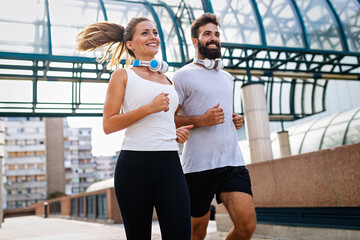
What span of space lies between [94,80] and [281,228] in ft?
35.5

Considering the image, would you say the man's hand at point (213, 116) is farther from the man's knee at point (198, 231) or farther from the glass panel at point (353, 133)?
the glass panel at point (353, 133)

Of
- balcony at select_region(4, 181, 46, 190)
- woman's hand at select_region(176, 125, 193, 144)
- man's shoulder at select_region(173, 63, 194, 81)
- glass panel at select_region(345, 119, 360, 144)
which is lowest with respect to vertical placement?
woman's hand at select_region(176, 125, 193, 144)

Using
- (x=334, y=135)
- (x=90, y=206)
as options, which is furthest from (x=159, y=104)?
(x=90, y=206)

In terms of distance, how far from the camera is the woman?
2.55m

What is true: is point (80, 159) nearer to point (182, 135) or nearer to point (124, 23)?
point (124, 23)

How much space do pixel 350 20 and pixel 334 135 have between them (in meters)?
7.39

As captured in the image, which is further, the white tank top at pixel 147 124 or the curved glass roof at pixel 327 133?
the curved glass roof at pixel 327 133

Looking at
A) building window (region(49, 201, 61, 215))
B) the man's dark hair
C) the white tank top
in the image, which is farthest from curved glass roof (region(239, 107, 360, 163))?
building window (region(49, 201, 61, 215))

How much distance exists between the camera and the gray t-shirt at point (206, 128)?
3.39m

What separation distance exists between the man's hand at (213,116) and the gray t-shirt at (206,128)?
20cm

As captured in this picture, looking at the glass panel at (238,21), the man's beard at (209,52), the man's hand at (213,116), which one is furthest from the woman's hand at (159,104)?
the glass panel at (238,21)

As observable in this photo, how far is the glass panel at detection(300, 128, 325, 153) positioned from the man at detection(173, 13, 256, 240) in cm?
1941

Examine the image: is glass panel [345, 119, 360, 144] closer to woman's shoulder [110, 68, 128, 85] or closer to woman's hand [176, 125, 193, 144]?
woman's hand [176, 125, 193, 144]

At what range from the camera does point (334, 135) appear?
2094 cm
